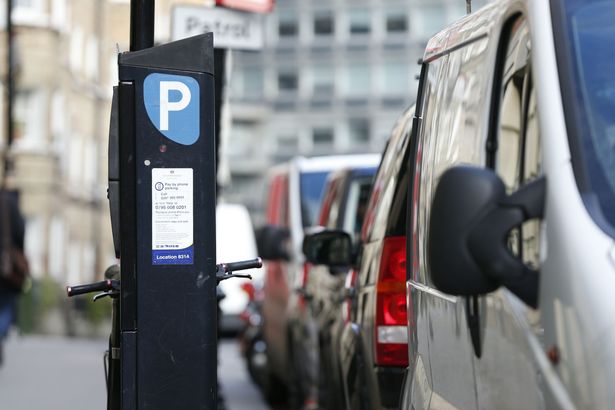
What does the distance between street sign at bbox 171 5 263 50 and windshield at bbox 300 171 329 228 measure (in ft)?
12.7

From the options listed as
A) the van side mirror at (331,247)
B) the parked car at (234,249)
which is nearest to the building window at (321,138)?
the parked car at (234,249)

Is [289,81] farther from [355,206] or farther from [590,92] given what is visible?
[590,92]

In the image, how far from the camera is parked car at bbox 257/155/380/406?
15.8 meters

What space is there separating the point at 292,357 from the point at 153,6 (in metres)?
7.32

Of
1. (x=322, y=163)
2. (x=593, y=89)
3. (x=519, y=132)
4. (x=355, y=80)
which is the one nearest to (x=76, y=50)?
(x=322, y=163)

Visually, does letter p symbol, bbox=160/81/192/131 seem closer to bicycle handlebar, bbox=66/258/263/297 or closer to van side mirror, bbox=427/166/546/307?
bicycle handlebar, bbox=66/258/263/297

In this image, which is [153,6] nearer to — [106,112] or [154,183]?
[154,183]

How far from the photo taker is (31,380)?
1936cm

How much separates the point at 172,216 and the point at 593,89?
237 centimetres

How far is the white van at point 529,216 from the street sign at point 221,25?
7677 mm

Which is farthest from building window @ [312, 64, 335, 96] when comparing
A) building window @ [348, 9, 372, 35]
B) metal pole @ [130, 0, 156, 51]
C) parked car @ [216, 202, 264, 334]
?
metal pole @ [130, 0, 156, 51]

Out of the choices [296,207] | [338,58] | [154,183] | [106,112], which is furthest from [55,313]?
[338,58]

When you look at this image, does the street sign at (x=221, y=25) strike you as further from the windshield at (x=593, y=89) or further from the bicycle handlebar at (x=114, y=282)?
the windshield at (x=593, y=89)

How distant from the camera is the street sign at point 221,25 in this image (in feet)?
42.5
